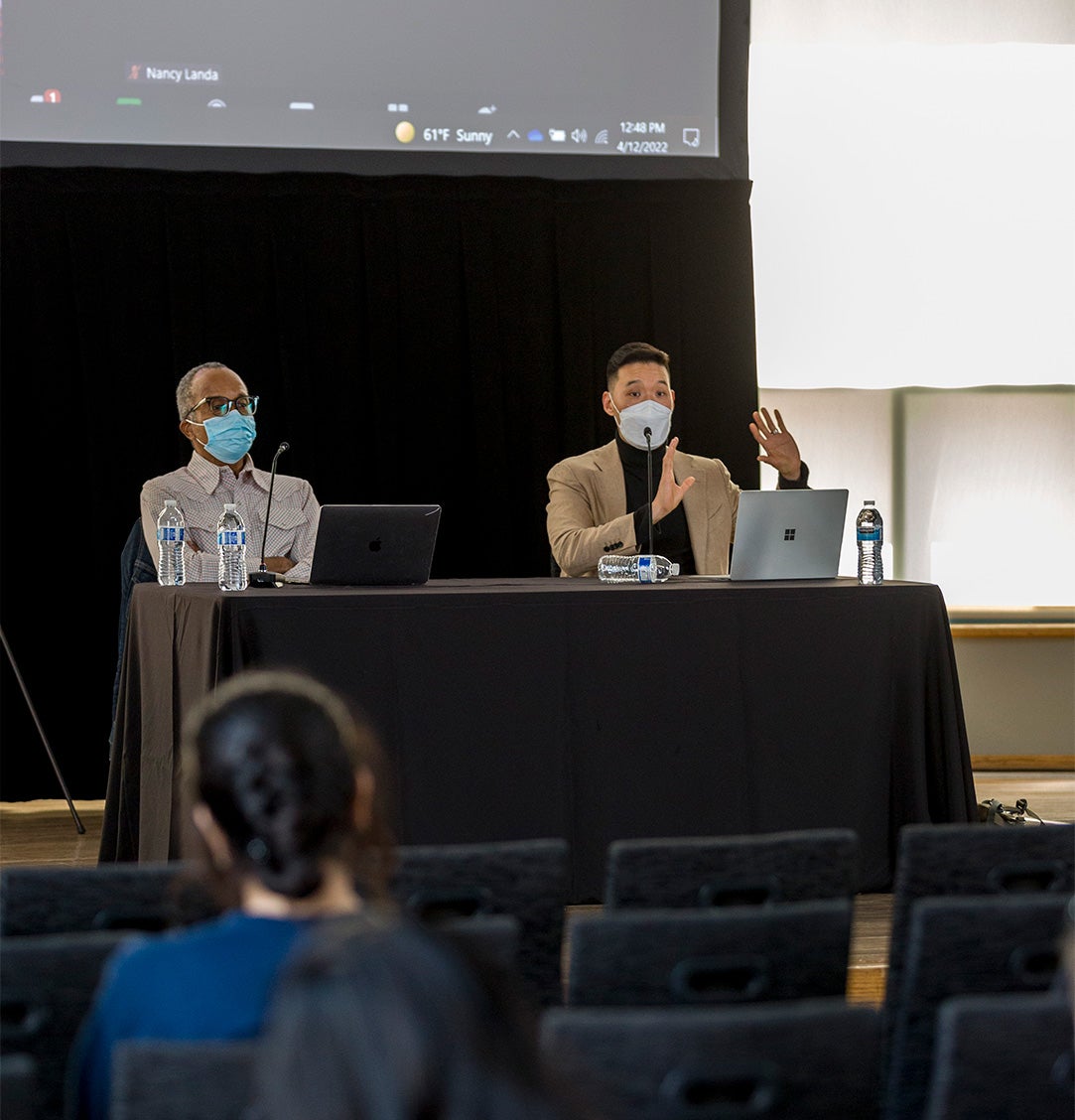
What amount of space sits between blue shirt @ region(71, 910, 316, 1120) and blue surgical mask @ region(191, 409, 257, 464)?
2918 millimetres

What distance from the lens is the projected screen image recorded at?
4859 millimetres

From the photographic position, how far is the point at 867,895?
3.65m

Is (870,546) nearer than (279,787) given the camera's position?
No

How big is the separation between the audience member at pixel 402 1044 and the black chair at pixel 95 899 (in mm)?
869

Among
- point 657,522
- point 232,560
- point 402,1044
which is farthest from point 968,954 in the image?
point 657,522

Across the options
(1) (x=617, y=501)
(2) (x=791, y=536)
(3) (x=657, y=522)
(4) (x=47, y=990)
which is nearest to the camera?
(4) (x=47, y=990)

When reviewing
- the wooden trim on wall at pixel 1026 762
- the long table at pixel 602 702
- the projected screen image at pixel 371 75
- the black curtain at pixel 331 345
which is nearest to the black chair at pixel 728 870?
the long table at pixel 602 702

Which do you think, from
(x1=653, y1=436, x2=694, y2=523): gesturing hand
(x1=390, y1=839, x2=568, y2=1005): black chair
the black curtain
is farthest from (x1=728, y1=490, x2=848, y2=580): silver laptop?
(x1=390, y1=839, x2=568, y2=1005): black chair

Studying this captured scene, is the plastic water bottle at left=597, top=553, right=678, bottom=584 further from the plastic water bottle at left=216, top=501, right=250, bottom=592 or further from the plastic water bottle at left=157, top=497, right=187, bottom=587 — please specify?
the plastic water bottle at left=157, top=497, right=187, bottom=587

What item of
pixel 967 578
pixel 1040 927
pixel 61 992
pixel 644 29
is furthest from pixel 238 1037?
pixel 967 578

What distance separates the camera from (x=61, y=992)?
52.9 inches

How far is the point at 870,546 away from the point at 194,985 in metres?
2.83

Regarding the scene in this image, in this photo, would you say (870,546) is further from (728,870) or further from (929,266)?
(929,266)

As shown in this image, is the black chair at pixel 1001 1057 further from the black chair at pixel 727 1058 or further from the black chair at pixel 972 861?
the black chair at pixel 972 861
